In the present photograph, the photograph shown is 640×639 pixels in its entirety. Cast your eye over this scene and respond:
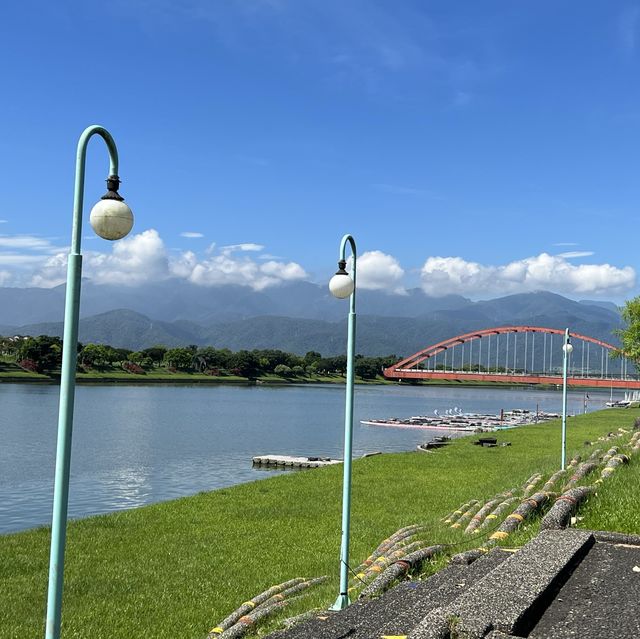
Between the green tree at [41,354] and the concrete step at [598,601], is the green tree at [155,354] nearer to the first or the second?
the green tree at [41,354]

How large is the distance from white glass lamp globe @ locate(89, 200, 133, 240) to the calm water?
20.9 m

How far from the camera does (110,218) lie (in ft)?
19.9

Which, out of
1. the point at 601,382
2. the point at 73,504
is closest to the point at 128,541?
the point at 73,504

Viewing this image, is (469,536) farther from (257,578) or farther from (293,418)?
(293,418)

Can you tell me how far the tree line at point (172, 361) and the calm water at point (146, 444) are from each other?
Result: 3271cm

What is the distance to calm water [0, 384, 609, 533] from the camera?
30.8 meters

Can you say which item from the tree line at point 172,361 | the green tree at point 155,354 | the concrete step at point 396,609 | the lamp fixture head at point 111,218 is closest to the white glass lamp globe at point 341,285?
the concrete step at point 396,609

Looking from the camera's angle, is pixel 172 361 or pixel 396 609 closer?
pixel 396 609

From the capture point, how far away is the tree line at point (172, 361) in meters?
130

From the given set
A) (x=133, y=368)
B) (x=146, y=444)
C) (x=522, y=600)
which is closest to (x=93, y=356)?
(x=133, y=368)

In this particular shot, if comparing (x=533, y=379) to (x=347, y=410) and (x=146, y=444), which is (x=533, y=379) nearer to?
(x=146, y=444)

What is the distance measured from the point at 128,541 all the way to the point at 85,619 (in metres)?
6.46

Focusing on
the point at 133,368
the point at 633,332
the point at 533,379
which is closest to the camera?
the point at 633,332

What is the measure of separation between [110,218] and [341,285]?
448 cm
